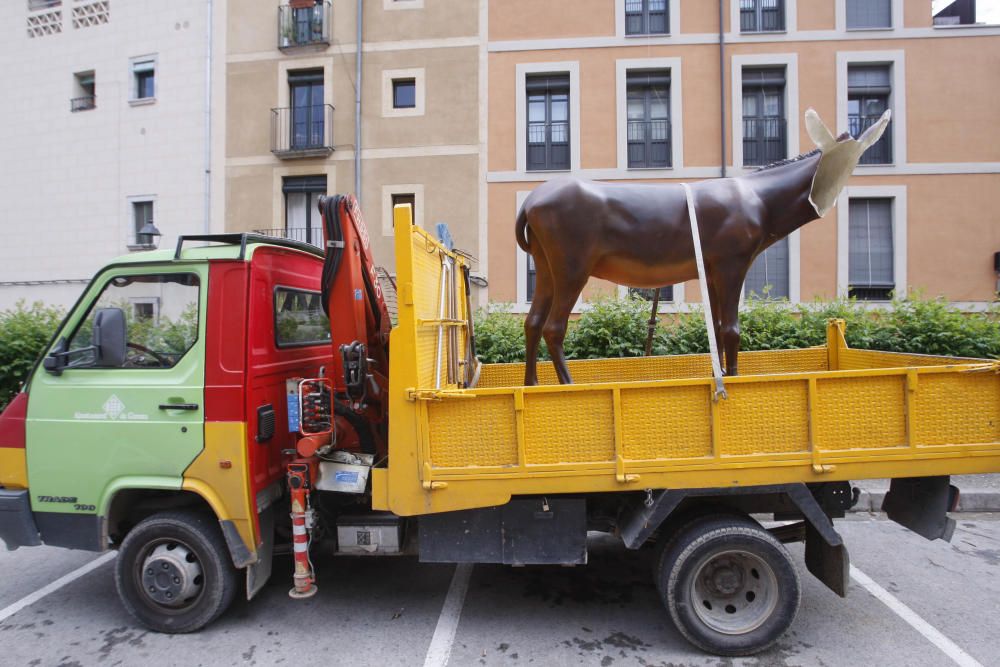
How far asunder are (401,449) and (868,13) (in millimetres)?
15911

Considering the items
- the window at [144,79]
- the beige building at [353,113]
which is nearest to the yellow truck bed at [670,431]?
the beige building at [353,113]

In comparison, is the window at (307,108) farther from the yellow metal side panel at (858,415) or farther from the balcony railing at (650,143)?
the yellow metal side panel at (858,415)

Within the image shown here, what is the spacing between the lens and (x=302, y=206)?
14.6 metres

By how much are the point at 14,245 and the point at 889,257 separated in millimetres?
23243

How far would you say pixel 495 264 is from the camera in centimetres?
1331

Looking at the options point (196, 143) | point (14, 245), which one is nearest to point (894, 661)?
point (196, 143)

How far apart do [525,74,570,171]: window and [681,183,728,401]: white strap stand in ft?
33.9

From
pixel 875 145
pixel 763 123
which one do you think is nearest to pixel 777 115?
pixel 763 123

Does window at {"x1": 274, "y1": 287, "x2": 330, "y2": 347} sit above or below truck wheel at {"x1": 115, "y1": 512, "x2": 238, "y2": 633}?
above

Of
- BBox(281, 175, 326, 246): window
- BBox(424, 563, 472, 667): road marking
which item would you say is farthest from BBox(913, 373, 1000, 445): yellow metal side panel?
BBox(281, 175, 326, 246): window

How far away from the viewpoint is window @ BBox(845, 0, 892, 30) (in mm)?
12977

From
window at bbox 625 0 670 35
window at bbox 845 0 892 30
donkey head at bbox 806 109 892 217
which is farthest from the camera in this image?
window at bbox 625 0 670 35

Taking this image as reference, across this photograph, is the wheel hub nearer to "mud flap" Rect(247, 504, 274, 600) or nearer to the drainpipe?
"mud flap" Rect(247, 504, 274, 600)

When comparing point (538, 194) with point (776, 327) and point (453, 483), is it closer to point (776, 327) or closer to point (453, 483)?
point (453, 483)
